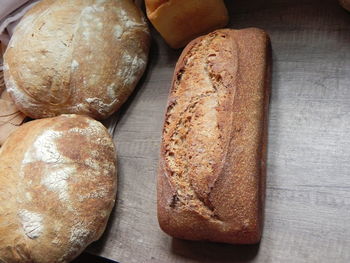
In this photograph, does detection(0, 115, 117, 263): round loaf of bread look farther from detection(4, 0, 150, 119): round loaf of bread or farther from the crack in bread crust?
the crack in bread crust

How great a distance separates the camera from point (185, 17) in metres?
1.54

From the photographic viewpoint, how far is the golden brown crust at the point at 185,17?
1.50 metres

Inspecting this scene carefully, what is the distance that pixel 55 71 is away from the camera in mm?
1565

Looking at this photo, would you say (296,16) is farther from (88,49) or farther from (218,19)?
(88,49)

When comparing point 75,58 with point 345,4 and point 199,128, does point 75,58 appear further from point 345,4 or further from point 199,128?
point 345,4

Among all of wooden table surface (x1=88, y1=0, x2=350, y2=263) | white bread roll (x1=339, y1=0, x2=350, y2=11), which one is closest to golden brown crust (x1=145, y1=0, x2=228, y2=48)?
wooden table surface (x1=88, y1=0, x2=350, y2=263)

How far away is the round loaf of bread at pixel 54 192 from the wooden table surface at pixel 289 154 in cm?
12

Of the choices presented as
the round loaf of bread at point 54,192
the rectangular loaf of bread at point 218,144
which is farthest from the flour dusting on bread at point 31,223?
the rectangular loaf of bread at point 218,144

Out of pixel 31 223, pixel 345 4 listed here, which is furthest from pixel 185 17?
pixel 31 223

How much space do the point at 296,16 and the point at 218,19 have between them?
28cm

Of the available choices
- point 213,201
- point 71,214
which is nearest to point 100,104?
point 71,214

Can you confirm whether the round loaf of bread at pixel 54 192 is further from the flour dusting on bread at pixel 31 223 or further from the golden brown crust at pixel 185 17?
the golden brown crust at pixel 185 17

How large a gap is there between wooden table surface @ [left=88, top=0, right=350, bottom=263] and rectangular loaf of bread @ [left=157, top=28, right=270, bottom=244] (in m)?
0.07

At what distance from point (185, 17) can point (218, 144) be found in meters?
0.57
